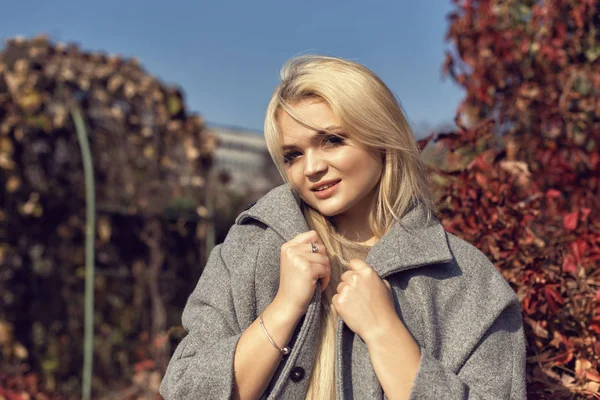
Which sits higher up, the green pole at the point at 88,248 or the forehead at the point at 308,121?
→ the forehead at the point at 308,121

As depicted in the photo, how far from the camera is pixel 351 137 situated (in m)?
1.93

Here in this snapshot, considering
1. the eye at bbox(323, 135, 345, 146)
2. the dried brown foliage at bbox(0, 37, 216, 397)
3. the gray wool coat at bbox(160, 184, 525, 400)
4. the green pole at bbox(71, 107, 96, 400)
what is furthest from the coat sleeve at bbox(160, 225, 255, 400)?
the green pole at bbox(71, 107, 96, 400)

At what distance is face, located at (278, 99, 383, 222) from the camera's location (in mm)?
1923

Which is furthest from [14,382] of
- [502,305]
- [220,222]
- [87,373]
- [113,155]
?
[502,305]

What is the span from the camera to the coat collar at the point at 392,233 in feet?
6.22

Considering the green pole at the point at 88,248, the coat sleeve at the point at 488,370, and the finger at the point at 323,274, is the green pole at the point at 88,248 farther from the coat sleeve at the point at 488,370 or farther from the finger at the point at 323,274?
the coat sleeve at the point at 488,370

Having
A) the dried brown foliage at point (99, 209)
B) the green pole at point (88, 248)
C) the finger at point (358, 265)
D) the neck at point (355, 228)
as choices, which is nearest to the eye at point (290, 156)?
the neck at point (355, 228)

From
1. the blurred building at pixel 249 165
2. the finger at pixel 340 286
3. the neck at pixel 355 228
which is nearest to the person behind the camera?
the finger at pixel 340 286

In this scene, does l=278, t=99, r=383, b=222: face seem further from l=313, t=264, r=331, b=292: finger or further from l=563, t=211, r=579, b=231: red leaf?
l=563, t=211, r=579, b=231: red leaf

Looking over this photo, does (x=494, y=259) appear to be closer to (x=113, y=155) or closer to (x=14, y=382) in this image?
(x=14, y=382)

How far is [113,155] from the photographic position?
16.0ft

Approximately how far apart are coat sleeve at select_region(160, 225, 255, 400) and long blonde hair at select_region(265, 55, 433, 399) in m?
0.24

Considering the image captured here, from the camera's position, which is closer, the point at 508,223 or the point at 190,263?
Result: the point at 508,223

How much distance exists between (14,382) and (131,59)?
218 cm
